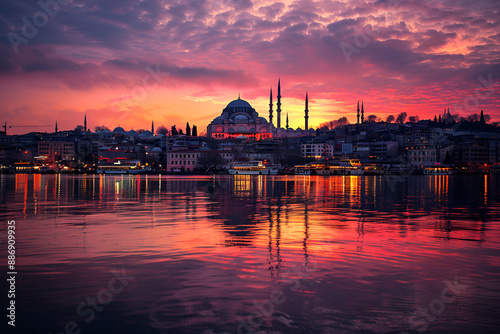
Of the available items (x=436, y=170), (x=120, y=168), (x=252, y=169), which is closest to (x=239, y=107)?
(x=120, y=168)

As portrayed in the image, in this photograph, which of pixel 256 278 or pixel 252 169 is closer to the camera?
pixel 256 278

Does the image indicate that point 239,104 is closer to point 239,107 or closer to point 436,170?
point 239,107

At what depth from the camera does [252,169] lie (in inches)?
4555

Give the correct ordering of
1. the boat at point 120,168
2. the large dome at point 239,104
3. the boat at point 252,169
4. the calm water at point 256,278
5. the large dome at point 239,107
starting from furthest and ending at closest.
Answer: the large dome at point 239,104 < the large dome at point 239,107 < the boat at point 120,168 < the boat at point 252,169 < the calm water at point 256,278

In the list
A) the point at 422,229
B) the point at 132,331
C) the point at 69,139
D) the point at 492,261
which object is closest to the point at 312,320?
the point at 132,331

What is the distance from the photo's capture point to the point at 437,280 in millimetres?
8273

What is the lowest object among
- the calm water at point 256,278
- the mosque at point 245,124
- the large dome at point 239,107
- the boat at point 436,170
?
the calm water at point 256,278

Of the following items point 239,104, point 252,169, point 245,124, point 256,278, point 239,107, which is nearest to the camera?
point 256,278

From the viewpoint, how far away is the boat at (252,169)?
113306mm

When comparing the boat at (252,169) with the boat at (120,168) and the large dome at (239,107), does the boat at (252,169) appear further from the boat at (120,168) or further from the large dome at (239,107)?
the large dome at (239,107)

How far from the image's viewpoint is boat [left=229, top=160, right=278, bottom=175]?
11331cm

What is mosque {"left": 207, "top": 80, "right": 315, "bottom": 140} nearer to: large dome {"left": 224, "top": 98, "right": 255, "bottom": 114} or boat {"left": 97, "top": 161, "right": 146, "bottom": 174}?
large dome {"left": 224, "top": 98, "right": 255, "bottom": 114}

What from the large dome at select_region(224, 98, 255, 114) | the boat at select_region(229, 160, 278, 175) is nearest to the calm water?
the boat at select_region(229, 160, 278, 175)

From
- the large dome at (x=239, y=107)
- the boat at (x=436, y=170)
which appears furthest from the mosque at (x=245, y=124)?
the boat at (x=436, y=170)
